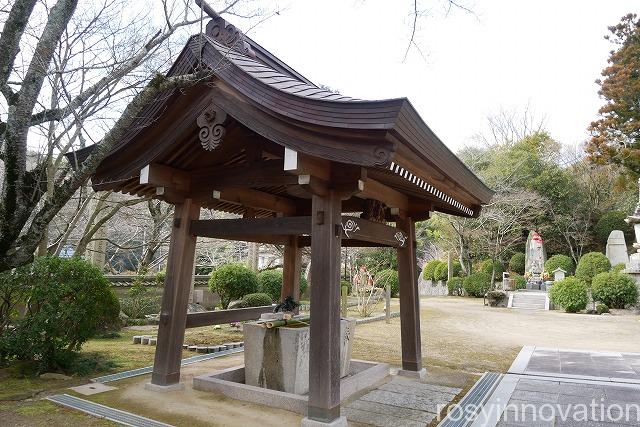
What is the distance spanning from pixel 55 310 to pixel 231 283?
27.4 ft

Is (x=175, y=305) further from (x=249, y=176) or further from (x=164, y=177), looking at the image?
(x=249, y=176)

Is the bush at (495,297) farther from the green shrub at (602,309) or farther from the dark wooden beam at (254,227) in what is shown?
the dark wooden beam at (254,227)

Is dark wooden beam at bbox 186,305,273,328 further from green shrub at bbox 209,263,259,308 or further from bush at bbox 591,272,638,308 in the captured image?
bush at bbox 591,272,638,308

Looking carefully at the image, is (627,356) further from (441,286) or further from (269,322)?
(441,286)

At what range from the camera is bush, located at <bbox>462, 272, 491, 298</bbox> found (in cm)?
2393

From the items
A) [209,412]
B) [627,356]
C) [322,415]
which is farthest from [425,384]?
[627,356]

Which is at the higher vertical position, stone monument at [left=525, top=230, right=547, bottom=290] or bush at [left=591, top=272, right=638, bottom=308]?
stone monument at [left=525, top=230, right=547, bottom=290]

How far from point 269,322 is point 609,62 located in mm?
26387

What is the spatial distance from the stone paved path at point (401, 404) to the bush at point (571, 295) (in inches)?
580

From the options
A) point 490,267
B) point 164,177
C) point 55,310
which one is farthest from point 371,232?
point 490,267

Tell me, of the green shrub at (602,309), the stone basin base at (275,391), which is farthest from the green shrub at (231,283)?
the green shrub at (602,309)

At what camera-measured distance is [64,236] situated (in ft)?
27.5

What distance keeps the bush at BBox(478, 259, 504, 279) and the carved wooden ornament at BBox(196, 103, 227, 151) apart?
24.2 m

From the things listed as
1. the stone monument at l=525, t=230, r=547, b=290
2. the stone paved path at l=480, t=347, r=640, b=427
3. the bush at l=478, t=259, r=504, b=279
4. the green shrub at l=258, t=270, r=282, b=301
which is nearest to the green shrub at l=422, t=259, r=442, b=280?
the bush at l=478, t=259, r=504, b=279
